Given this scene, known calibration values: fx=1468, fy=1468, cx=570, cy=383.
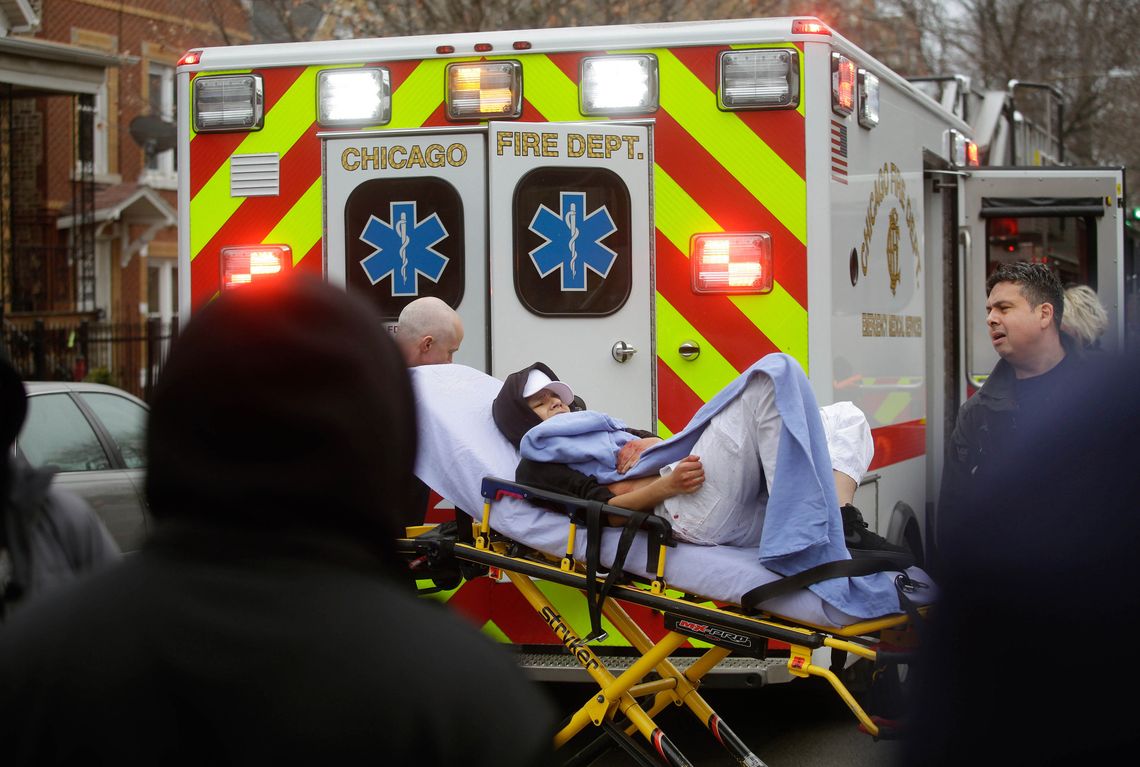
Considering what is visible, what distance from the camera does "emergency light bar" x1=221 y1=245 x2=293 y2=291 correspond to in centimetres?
566

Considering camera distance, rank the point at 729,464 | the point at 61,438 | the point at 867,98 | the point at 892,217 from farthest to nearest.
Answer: the point at 61,438 → the point at 892,217 → the point at 867,98 → the point at 729,464

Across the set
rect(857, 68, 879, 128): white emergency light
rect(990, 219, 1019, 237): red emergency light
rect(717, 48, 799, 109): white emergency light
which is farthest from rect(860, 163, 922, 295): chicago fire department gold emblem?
rect(990, 219, 1019, 237): red emergency light

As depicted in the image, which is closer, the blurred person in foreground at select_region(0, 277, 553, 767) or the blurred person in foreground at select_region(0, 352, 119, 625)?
the blurred person in foreground at select_region(0, 277, 553, 767)

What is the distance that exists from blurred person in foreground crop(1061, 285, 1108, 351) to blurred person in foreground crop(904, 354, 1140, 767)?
360 centimetres

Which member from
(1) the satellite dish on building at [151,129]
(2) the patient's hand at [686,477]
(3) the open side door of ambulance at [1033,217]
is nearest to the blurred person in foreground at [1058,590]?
(2) the patient's hand at [686,477]

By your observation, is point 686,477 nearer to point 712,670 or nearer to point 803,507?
point 803,507

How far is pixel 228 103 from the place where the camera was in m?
5.71

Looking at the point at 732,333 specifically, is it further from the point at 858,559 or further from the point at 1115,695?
the point at 1115,695

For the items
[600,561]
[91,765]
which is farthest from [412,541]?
[91,765]

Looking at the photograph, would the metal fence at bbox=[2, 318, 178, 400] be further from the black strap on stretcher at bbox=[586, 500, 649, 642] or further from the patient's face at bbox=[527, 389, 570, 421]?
the black strap on stretcher at bbox=[586, 500, 649, 642]

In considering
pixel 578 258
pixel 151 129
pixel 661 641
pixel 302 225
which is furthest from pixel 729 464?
pixel 151 129

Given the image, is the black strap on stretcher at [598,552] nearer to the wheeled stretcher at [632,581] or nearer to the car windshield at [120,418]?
the wheeled stretcher at [632,581]

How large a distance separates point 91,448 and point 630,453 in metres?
3.79

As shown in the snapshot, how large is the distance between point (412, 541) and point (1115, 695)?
10.3ft
